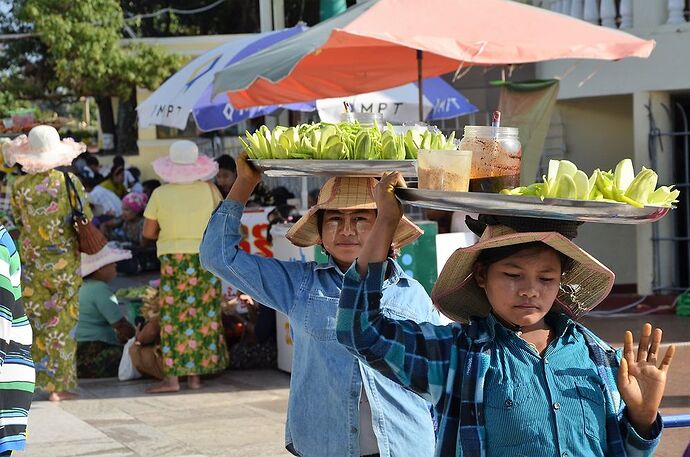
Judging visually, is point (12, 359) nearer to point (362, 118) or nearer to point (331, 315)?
point (331, 315)

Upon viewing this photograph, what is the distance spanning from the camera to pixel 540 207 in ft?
9.05

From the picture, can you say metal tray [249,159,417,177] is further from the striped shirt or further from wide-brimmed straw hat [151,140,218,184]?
wide-brimmed straw hat [151,140,218,184]

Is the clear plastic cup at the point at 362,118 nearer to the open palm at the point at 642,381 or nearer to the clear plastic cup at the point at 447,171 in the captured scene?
the clear plastic cup at the point at 447,171

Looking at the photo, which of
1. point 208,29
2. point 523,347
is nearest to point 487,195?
point 523,347

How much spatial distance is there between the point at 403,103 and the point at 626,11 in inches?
100

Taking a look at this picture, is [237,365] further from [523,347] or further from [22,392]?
[523,347]

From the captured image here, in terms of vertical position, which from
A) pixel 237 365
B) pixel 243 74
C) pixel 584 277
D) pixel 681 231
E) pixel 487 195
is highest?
pixel 243 74

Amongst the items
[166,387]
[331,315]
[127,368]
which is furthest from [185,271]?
[331,315]

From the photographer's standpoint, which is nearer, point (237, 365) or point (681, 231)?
point (237, 365)

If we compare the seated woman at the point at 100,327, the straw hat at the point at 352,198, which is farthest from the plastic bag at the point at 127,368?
the straw hat at the point at 352,198

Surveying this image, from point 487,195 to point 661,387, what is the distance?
2.14ft

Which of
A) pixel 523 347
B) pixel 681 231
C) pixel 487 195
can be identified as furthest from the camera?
pixel 681 231

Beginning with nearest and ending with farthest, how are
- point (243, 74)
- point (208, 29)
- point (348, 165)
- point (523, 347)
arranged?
point (523, 347) → point (348, 165) → point (243, 74) → point (208, 29)

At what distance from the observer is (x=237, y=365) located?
9.98 m
